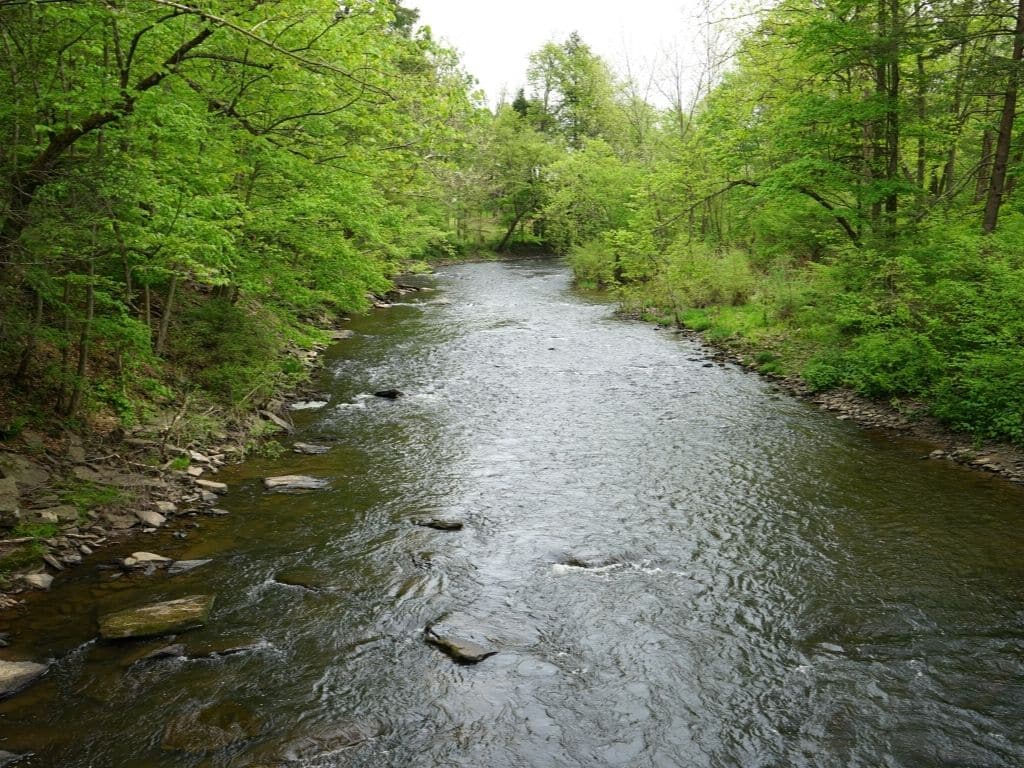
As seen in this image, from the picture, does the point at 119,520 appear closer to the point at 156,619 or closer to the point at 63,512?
the point at 63,512

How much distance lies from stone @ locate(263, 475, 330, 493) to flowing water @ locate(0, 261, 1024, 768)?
299 millimetres

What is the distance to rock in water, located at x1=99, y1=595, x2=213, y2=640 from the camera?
6766 millimetres

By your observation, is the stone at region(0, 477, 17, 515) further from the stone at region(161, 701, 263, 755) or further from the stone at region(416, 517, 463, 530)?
the stone at region(416, 517, 463, 530)

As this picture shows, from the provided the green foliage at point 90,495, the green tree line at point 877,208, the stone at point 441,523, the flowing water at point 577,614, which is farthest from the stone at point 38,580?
the green tree line at point 877,208

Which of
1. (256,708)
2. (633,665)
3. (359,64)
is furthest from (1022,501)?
(359,64)

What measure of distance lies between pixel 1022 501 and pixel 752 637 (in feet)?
20.7

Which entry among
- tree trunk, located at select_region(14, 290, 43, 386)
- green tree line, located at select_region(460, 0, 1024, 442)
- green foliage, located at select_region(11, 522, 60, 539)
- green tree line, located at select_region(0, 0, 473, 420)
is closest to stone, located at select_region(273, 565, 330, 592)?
Result: green foliage, located at select_region(11, 522, 60, 539)

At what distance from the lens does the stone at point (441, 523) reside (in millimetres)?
9586

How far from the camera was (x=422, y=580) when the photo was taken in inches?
321

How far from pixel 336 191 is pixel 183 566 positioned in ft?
27.2

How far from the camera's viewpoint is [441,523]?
31.7ft

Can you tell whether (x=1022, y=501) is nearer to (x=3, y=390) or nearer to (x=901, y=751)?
(x=901, y=751)

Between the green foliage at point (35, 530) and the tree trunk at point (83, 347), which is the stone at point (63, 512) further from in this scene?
the tree trunk at point (83, 347)

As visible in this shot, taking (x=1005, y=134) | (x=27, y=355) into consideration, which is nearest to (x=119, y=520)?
(x=27, y=355)
